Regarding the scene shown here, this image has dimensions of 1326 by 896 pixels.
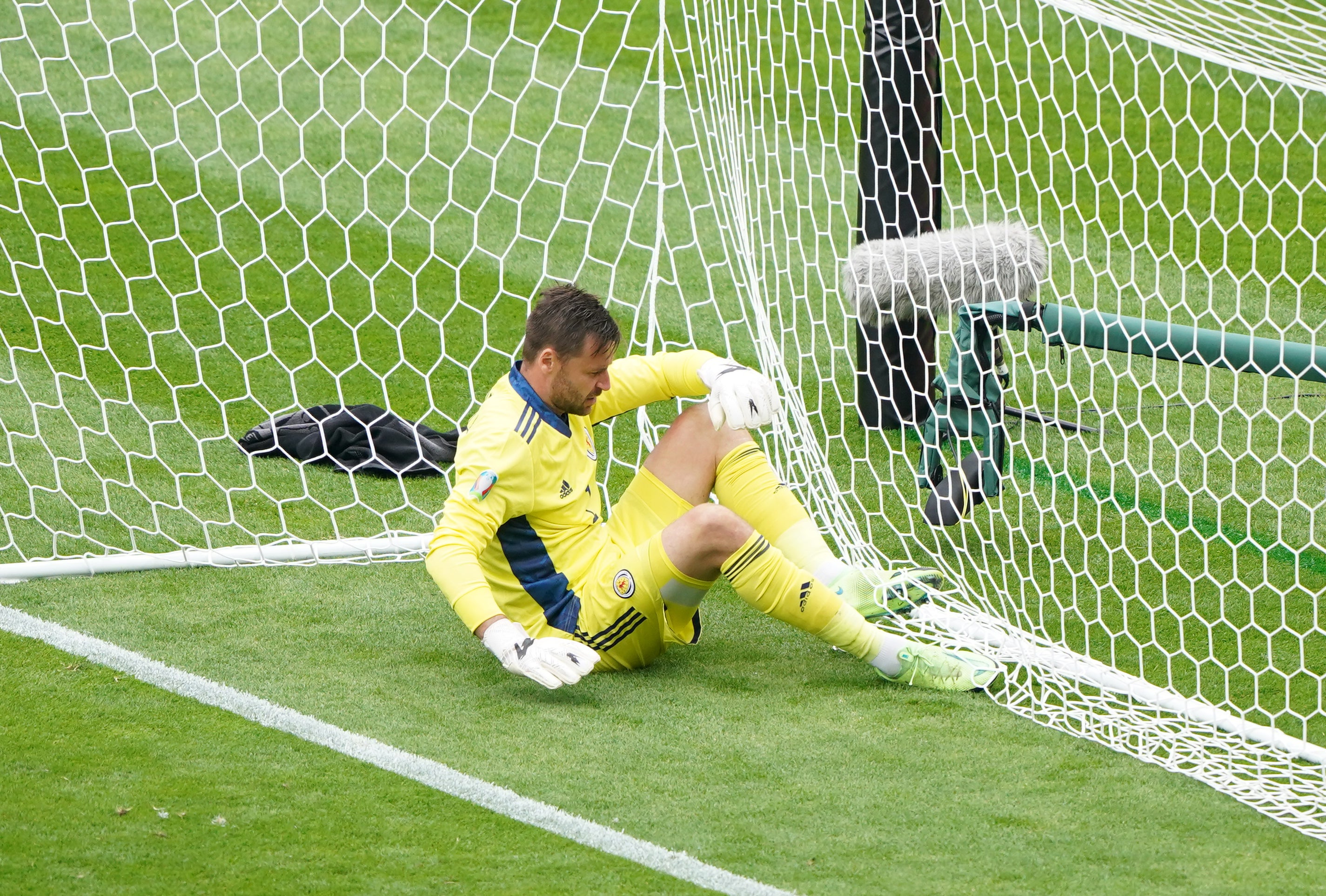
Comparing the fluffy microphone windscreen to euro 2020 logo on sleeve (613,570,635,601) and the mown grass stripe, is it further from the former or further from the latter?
euro 2020 logo on sleeve (613,570,635,601)

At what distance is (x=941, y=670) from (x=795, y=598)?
40 cm

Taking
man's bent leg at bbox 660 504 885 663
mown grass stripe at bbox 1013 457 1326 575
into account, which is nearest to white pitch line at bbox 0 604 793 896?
man's bent leg at bbox 660 504 885 663

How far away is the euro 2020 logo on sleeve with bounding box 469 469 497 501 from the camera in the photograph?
366 cm

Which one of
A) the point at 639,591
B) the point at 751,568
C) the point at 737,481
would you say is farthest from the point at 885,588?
the point at 639,591

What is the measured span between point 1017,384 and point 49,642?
144 inches

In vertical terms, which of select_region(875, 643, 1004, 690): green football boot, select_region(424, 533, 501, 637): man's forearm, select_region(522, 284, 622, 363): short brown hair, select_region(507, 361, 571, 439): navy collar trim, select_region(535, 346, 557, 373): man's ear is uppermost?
select_region(522, 284, 622, 363): short brown hair

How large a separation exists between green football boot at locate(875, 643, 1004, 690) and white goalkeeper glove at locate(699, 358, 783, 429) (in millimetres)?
624

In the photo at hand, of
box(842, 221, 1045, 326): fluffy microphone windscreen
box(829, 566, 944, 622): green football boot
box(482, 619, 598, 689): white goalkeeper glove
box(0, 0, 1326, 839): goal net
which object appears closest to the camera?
box(482, 619, 598, 689): white goalkeeper glove

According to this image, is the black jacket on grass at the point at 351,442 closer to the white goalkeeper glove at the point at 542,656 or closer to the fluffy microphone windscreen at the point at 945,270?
the fluffy microphone windscreen at the point at 945,270

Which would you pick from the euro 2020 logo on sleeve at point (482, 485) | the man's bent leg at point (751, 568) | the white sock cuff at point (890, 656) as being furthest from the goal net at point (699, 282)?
the euro 2020 logo on sleeve at point (482, 485)

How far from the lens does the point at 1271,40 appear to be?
535 centimetres

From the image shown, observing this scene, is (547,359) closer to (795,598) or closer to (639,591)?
(639,591)

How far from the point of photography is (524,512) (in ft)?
12.5

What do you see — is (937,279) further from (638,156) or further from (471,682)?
(638,156)
